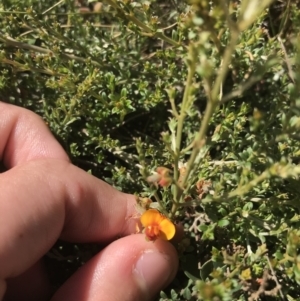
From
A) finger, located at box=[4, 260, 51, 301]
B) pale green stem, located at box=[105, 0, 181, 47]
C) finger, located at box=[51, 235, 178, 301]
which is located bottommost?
finger, located at box=[4, 260, 51, 301]

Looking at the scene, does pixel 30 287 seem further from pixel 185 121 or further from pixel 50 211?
pixel 185 121

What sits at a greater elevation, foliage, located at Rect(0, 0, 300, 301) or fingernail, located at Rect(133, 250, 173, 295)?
foliage, located at Rect(0, 0, 300, 301)

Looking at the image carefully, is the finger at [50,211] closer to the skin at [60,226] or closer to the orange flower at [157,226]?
the skin at [60,226]

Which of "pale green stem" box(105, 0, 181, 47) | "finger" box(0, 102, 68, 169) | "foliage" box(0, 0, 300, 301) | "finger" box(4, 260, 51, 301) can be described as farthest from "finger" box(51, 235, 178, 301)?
"pale green stem" box(105, 0, 181, 47)

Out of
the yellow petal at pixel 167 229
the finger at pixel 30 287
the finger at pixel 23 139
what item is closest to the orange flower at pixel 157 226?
the yellow petal at pixel 167 229

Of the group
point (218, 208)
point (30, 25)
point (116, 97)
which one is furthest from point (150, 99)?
point (30, 25)

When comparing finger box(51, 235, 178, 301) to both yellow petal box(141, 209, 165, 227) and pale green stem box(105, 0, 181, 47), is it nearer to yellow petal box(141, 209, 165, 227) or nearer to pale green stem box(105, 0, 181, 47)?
yellow petal box(141, 209, 165, 227)

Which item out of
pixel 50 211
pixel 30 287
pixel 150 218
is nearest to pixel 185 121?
pixel 150 218
